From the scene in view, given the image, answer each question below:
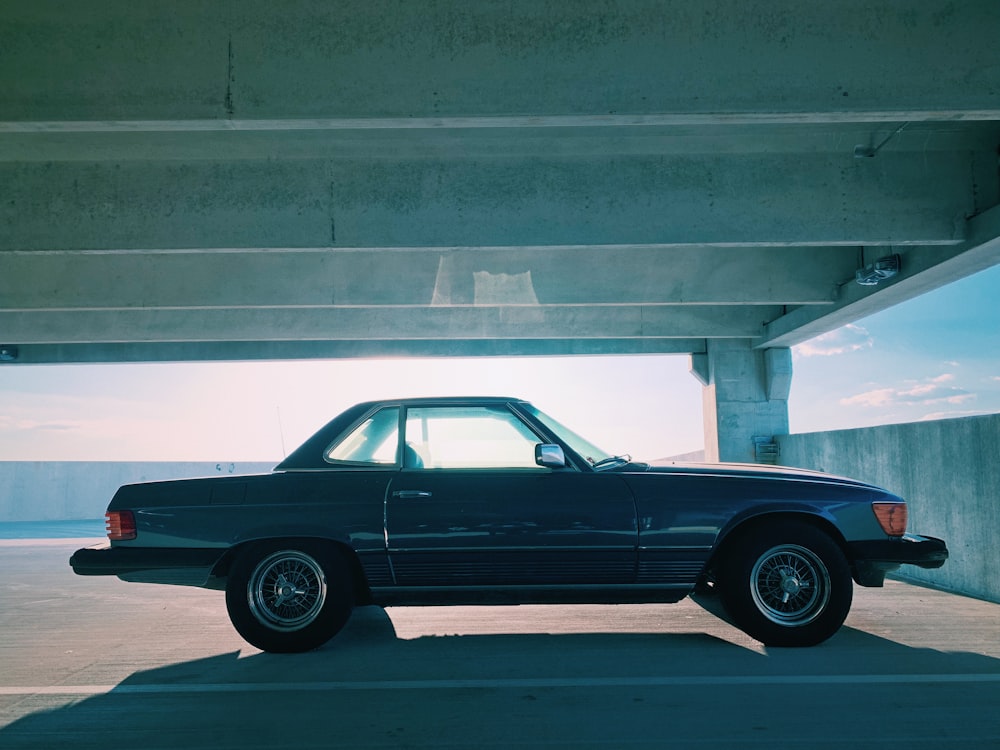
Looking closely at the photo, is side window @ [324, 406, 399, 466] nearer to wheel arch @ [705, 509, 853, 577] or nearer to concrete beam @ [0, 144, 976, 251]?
wheel arch @ [705, 509, 853, 577]

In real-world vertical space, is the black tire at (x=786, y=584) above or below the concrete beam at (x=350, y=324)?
below

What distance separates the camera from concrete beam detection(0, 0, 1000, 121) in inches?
214

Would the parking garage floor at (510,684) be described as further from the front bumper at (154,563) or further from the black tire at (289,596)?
the front bumper at (154,563)

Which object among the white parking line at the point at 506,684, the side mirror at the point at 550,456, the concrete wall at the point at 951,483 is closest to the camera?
the white parking line at the point at 506,684

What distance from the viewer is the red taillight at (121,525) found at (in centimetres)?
519

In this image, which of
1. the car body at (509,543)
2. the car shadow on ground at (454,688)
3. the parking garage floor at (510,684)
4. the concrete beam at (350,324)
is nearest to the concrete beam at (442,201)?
the car body at (509,543)

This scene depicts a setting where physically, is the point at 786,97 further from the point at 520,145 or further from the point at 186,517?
the point at 186,517

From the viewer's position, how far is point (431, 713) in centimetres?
378

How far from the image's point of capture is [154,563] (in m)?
5.12

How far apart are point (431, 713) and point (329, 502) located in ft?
5.68

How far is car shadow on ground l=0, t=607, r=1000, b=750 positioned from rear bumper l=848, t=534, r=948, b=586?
48cm

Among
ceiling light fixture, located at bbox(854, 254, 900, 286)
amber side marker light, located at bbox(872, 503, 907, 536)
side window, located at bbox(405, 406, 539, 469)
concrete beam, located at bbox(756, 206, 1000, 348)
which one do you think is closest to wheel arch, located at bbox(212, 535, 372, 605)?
side window, located at bbox(405, 406, 539, 469)

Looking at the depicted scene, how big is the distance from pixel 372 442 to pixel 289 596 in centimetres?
109

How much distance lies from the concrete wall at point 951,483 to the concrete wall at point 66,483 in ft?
61.0
